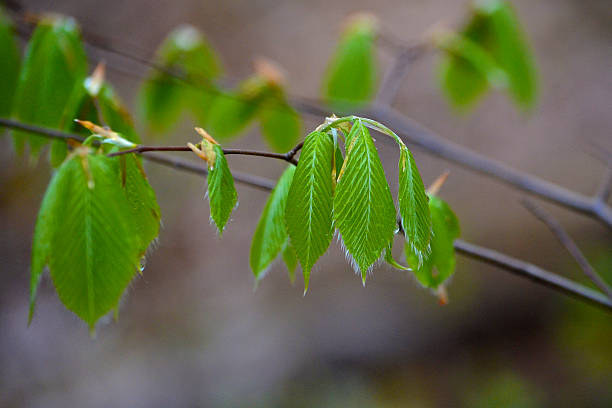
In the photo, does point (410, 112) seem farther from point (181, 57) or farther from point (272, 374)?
point (181, 57)

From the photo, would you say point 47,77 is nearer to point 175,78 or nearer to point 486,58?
point 175,78

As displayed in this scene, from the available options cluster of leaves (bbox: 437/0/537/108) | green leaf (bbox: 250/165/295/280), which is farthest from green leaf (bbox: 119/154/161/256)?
cluster of leaves (bbox: 437/0/537/108)

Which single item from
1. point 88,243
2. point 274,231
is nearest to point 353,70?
point 274,231

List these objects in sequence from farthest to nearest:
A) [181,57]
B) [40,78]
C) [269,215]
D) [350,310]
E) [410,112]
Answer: [410,112], [350,310], [181,57], [40,78], [269,215]

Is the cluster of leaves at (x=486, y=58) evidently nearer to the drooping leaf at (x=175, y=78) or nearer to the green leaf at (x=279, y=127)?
the green leaf at (x=279, y=127)

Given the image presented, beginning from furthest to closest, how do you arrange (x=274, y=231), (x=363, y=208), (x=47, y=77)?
(x=47, y=77) < (x=274, y=231) < (x=363, y=208)

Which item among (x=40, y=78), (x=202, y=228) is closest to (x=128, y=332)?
(x=202, y=228)

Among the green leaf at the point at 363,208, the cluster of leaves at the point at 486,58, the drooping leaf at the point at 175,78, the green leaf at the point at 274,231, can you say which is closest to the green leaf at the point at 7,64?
the drooping leaf at the point at 175,78
